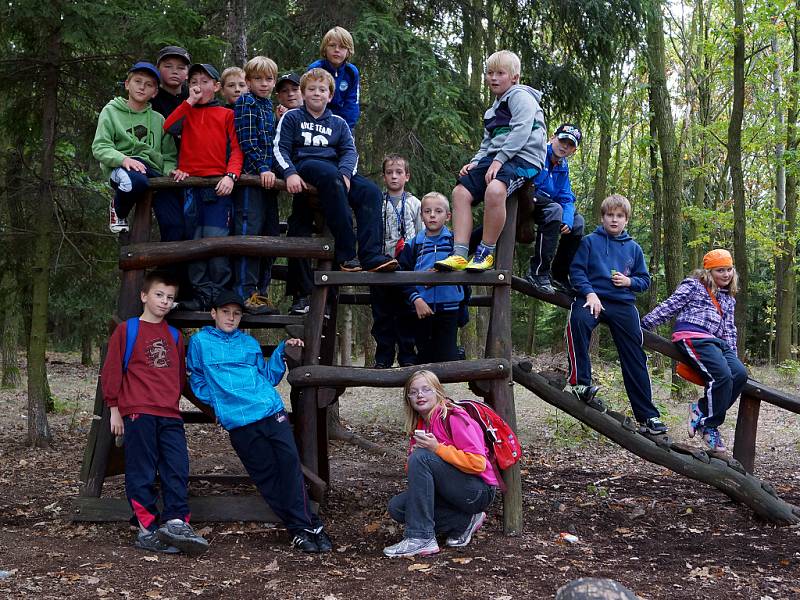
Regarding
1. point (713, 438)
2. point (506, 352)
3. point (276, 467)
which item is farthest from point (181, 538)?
point (713, 438)

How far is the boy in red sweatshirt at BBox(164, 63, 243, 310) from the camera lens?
596 centimetres

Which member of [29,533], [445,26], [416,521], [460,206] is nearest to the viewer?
[416,521]

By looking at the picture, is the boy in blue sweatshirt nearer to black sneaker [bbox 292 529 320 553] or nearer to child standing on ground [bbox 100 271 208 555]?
black sneaker [bbox 292 529 320 553]

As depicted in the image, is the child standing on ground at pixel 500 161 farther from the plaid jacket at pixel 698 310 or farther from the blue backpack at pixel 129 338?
the blue backpack at pixel 129 338

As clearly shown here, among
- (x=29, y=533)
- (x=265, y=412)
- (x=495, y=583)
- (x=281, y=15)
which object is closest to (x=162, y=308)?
(x=265, y=412)

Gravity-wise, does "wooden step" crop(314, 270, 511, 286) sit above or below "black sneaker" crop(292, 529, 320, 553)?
above

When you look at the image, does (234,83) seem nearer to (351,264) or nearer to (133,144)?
(133,144)

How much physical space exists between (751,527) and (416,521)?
2.85 m

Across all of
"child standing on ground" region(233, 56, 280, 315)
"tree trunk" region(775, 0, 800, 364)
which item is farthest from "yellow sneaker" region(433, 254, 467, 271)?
"tree trunk" region(775, 0, 800, 364)

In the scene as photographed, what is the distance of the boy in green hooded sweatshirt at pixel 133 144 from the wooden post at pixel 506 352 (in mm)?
2661

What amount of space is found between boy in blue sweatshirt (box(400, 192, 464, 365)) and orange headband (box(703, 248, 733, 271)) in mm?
2107

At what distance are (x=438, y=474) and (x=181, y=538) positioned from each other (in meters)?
1.72

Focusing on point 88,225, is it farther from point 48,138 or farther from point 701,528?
point 701,528

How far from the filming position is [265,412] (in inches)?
216
